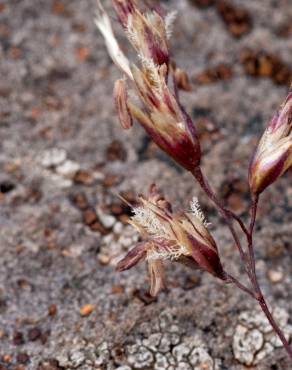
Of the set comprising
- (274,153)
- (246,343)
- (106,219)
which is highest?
(106,219)

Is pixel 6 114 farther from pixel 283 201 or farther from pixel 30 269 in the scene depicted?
pixel 283 201

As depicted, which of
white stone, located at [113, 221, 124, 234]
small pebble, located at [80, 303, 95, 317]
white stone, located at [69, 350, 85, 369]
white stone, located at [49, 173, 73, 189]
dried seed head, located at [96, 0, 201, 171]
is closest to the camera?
dried seed head, located at [96, 0, 201, 171]

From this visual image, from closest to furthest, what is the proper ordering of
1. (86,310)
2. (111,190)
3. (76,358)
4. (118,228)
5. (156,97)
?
(156,97), (76,358), (86,310), (118,228), (111,190)

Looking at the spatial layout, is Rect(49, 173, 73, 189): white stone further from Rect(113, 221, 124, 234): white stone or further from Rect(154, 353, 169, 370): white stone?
Rect(154, 353, 169, 370): white stone

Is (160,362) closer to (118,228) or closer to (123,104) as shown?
(118,228)

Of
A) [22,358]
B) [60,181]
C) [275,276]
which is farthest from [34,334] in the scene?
[275,276]

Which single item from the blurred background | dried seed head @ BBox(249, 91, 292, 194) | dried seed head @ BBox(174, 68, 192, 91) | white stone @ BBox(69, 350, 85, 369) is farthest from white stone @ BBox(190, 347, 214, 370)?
dried seed head @ BBox(174, 68, 192, 91)
